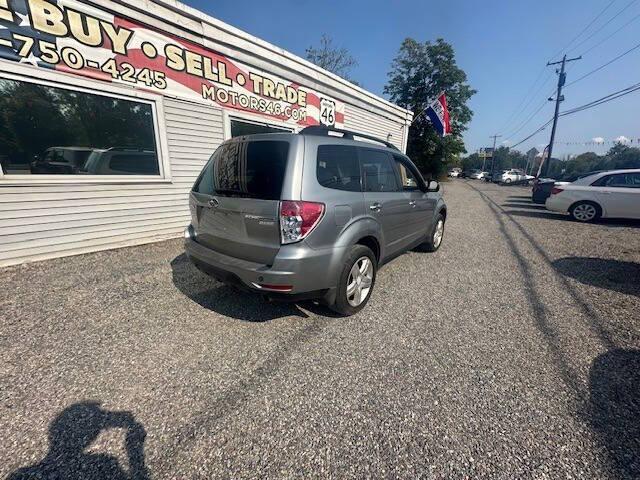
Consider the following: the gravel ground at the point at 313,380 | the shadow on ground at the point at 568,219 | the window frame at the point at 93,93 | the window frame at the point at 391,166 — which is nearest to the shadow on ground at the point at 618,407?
the gravel ground at the point at 313,380

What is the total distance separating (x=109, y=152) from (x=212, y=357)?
4.44 metres

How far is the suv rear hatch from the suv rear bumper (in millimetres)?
89

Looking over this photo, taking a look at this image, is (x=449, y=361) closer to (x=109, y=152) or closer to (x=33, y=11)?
(x=109, y=152)

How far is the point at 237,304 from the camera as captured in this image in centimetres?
333

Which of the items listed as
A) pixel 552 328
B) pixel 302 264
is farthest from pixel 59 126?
pixel 552 328

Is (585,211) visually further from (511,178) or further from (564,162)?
(564,162)

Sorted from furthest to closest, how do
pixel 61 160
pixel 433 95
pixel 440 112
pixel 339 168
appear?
pixel 433 95 < pixel 440 112 < pixel 61 160 < pixel 339 168

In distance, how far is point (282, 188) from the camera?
8.05ft

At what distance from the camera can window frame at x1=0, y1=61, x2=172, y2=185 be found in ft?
13.3

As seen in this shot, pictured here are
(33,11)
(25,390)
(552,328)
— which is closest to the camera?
(25,390)

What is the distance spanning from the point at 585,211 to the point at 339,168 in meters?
9.85

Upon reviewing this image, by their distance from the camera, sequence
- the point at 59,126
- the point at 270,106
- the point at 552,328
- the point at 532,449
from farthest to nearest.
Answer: the point at 270,106 → the point at 59,126 → the point at 552,328 → the point at 532,449

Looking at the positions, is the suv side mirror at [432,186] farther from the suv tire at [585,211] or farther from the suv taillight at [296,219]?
the suv tire at [585,211]

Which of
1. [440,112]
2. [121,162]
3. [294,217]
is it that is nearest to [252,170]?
[294,217]
